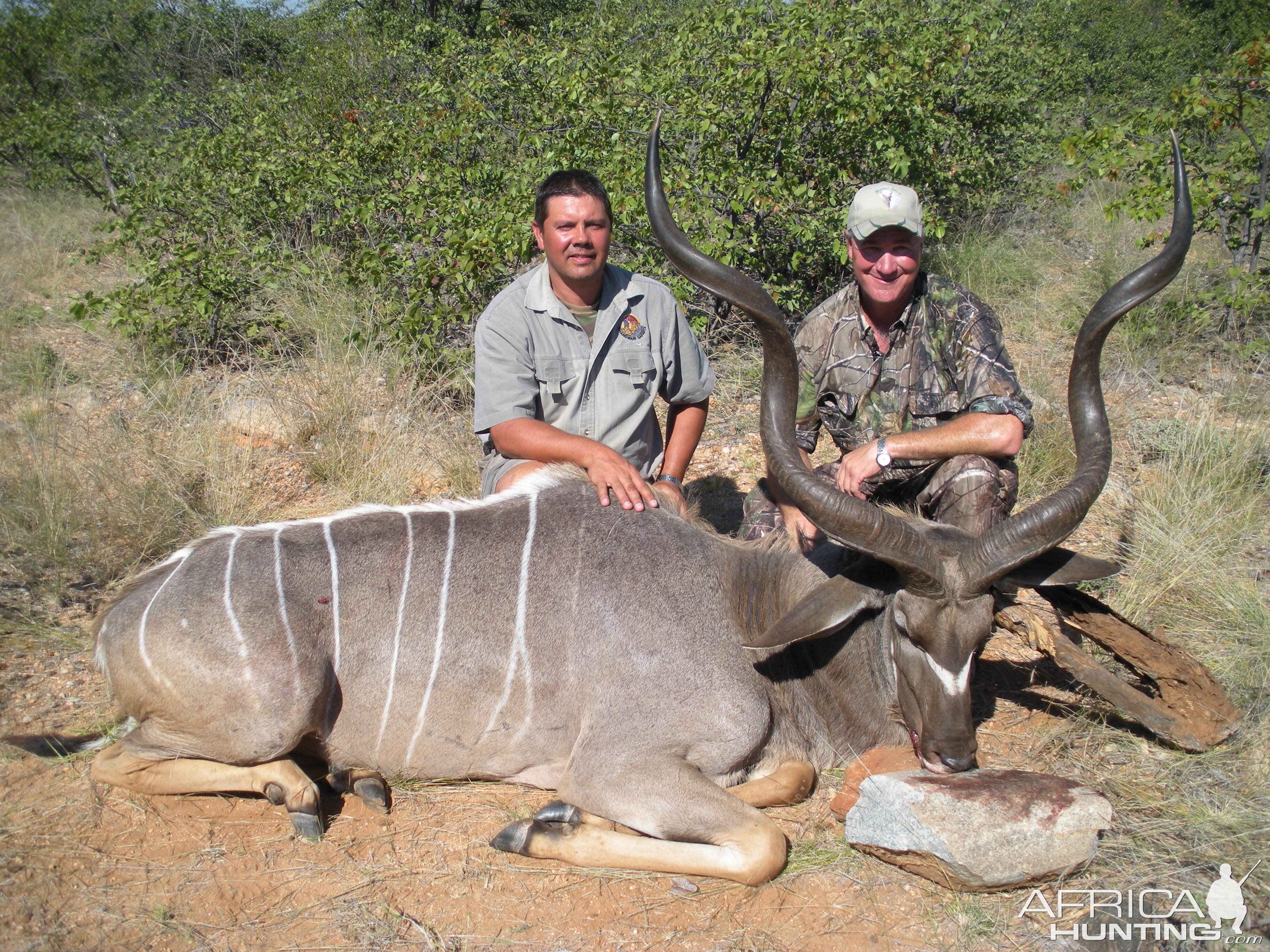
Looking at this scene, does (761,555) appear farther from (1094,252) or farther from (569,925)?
(1094,252)

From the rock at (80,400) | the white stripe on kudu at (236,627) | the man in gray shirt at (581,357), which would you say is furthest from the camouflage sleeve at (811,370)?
the rock at (80,400)

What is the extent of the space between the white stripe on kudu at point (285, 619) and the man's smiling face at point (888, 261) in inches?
105

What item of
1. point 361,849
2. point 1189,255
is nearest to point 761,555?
point 361,849

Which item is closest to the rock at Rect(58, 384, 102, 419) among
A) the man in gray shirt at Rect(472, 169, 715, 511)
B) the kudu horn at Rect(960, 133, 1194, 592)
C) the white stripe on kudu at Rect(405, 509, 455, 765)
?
the man in gray shirt at Rect(472, 169, 715, 511)

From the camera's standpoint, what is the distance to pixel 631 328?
448 cm

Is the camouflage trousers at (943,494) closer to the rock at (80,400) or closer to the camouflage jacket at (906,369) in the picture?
the camouflage jacket at (906,369)

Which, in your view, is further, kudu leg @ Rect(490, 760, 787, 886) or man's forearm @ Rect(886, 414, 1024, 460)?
man's forearm @ Rect(886, 414, 1024, 460)

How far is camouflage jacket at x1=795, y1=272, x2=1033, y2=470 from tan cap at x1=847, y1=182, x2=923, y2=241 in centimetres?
47

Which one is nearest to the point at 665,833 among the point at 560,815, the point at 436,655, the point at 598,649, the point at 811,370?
the point at 560,815

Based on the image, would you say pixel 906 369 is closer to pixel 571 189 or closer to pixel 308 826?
pixel 571 189

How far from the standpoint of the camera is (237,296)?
7.10 m

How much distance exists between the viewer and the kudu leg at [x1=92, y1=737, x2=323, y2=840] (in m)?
3.27

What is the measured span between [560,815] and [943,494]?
2115 millimetres
